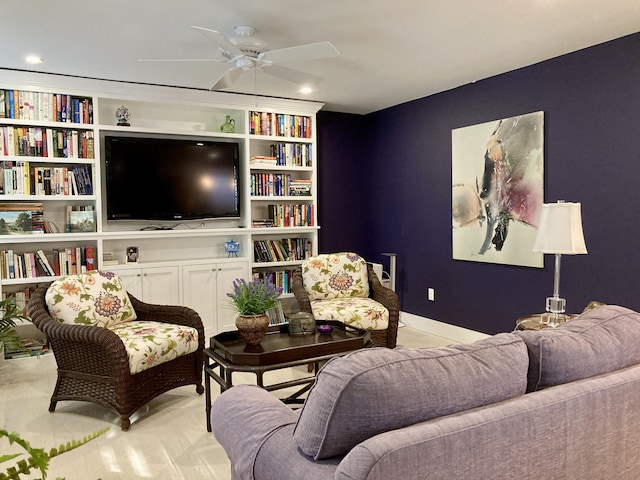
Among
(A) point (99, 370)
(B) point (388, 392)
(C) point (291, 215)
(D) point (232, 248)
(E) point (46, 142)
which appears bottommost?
(A) point (99, 370)

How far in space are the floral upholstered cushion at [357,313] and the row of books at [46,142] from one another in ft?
8.15

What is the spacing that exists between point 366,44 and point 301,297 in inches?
76.5

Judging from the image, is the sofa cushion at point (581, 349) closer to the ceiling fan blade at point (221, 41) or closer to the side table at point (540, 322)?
the side table at point (540, 322)

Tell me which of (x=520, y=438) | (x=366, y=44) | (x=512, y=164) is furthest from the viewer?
(x=512, y=164)

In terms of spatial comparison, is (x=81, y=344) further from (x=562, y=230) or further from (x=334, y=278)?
(x=562, y=230)

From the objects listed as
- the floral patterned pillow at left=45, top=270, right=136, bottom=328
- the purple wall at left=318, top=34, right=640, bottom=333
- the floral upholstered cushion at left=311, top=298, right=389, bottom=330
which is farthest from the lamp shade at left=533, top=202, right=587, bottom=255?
the floral patterned pillow at left=45, top=270, right=136, bottom=328

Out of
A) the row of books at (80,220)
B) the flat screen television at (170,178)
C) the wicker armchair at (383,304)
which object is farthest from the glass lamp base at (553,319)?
the row of books at (80,220)

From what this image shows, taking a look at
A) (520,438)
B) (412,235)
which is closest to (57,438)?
(520,438)

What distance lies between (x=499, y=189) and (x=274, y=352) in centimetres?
269

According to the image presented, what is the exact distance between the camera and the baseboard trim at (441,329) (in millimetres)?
4758

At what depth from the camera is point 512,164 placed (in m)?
4.27

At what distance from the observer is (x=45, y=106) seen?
432 cm

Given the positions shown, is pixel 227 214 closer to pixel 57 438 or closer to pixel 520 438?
pixel 57 438

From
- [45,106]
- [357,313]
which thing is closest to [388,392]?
[357,313]
